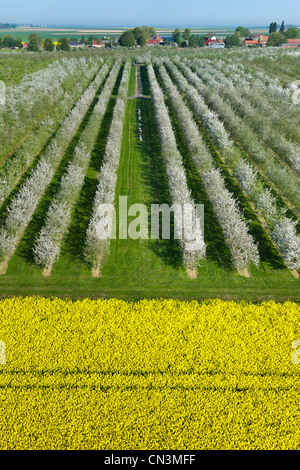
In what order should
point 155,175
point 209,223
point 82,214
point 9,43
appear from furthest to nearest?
1. point 9,43
2. point 155,175
3. point 82,214
4. point 209,223

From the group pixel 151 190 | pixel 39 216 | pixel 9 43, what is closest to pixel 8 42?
pixel 9 43

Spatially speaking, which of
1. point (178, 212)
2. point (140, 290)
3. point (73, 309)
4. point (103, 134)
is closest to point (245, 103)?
point (103, 134)

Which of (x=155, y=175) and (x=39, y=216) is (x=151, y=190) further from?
(x=39, y=216)

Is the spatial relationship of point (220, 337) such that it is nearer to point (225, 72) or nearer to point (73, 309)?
point (73, 309)

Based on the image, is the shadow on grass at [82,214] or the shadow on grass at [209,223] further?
the shadow on grass at [82,214]

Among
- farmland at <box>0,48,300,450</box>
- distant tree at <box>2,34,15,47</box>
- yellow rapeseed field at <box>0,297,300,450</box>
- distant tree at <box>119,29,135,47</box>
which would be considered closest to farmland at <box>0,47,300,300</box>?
farmland at <box>0,48,300,450</box>

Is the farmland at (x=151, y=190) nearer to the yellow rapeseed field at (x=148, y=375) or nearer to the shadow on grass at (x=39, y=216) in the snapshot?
the shadow on grass at (x=39, y=216)

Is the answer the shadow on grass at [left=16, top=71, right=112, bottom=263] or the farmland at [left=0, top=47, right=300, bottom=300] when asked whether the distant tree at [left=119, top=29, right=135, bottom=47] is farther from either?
the shadow on grass at [left=16, top=71, right=112, bottom=263]

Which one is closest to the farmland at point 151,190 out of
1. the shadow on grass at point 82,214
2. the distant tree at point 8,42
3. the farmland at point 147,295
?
the shadow on grass at point 82,214
